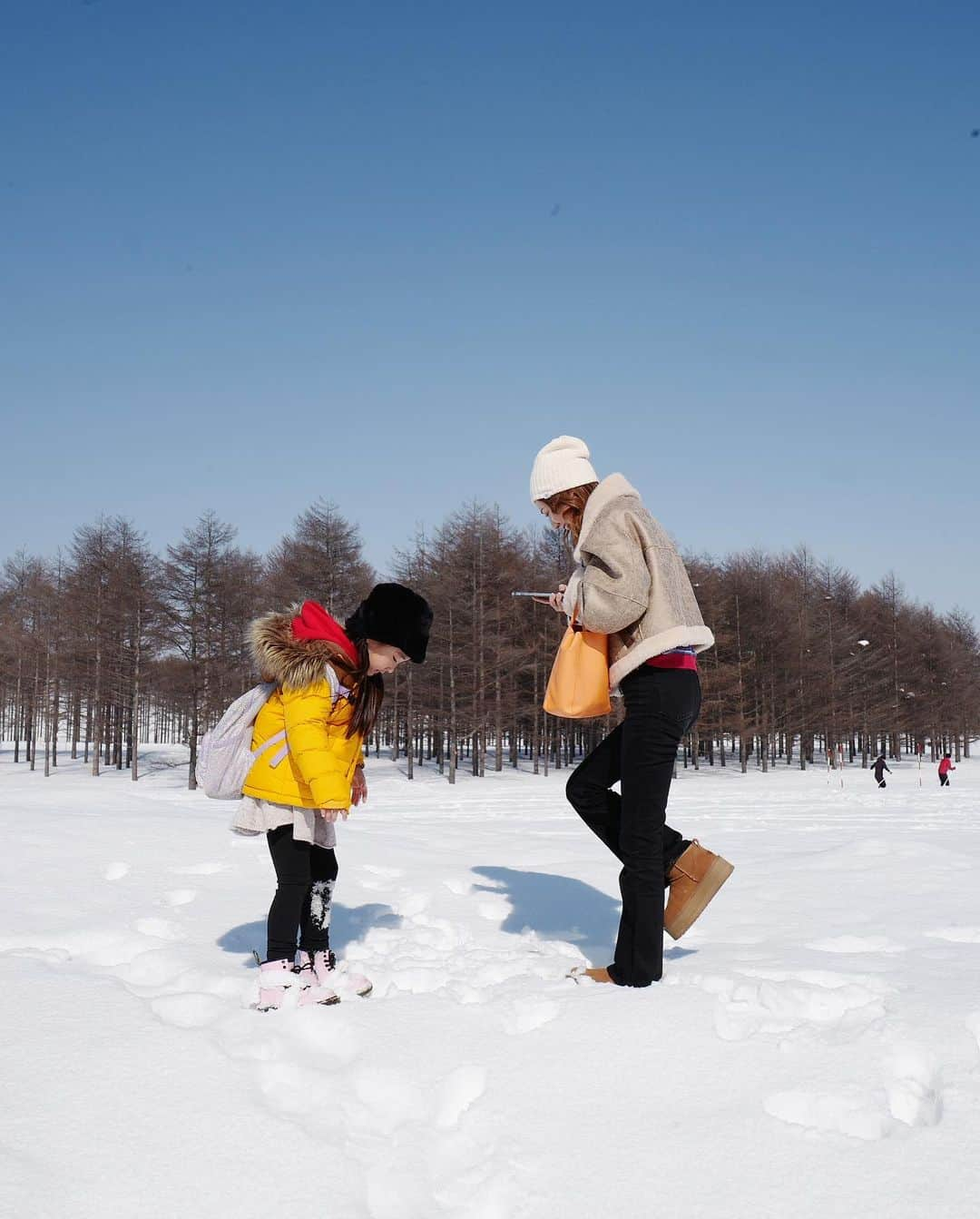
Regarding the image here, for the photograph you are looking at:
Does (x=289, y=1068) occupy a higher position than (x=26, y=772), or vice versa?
(x=289, y=1068)

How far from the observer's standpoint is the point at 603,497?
10.8 feet

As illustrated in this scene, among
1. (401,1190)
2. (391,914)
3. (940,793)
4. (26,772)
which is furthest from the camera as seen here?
(26,772)

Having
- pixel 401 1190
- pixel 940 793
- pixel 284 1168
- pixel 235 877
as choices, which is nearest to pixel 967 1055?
pixel 401 1190

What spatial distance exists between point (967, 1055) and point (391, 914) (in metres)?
2.83

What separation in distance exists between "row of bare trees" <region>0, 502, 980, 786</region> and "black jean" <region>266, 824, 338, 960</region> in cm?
2580

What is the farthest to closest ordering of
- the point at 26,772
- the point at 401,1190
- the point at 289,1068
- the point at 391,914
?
the point at 26,772 → the point at 391,914 → the point at 289,1068 → the point at 401,1190

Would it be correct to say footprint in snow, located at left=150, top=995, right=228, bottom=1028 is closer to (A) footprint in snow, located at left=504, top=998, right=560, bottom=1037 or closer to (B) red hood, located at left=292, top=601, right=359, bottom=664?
(A) footprint in snow, located at left=504, top=998, right=560, bottom=1037

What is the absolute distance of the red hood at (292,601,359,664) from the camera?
3.37 metres

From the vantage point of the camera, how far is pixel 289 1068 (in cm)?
240

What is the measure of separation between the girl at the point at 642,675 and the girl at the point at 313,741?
2.20 feet

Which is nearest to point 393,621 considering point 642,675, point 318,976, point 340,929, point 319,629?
point 319,629

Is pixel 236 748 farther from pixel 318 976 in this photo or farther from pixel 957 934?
pixel 957 934

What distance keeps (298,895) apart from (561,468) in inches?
75.3

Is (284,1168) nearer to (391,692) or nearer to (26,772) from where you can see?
(391,692)
